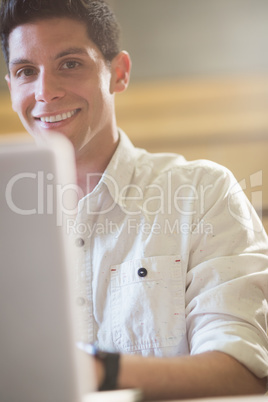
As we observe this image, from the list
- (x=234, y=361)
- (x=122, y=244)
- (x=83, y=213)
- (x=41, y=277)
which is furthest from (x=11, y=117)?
(x=41, y=277)

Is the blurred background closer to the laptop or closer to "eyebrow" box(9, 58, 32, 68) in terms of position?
"eyebrow" box(9, 58, 32, 68)

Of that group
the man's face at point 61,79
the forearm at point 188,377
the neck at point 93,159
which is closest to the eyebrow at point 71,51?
the man's face at point 61,79

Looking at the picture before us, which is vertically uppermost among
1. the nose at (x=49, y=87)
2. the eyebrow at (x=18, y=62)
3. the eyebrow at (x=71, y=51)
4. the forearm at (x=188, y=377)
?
the eyebrow at (x=71, y=51)

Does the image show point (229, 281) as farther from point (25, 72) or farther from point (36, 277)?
point (25, 72)

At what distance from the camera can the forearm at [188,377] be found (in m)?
0.62

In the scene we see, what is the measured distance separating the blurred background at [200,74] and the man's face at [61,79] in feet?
1.32

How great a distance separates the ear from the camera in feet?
4.00

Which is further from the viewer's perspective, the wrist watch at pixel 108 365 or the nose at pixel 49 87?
the nose at pixel 49 87

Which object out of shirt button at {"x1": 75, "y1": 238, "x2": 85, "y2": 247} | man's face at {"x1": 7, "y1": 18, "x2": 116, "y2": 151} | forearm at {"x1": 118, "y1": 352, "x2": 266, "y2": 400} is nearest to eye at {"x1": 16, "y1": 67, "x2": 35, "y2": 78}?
man's face at {"x1": 7, "y1": 18, "x2": 116, "y2": 151}

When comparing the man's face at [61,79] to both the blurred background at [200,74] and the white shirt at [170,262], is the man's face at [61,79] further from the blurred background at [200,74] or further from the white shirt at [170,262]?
the blurred background at [200,74]

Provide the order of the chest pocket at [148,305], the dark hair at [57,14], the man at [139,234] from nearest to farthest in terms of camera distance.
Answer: the man at [139,234]
the chest pocket at [148,305]
the dark hair at [57,14]

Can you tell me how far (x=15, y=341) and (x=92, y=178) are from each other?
27.9 inches

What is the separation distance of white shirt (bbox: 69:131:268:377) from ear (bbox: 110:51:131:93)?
10.4 inches

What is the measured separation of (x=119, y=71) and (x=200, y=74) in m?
0.39
